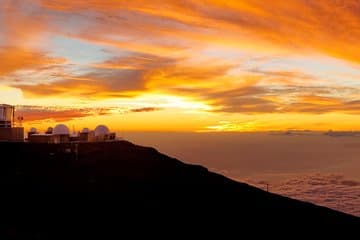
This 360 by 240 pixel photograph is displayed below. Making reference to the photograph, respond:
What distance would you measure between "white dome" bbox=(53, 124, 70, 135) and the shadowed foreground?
6066mm

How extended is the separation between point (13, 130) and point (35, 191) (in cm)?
2265

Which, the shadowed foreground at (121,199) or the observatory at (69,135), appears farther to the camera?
the observatory at (69,135)

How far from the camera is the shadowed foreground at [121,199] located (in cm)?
2355

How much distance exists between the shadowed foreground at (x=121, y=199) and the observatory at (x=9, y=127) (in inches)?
219

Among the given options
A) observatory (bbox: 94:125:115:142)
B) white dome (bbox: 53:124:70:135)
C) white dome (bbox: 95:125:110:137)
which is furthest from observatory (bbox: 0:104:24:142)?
white dome (bbox: 95:125:110:137)

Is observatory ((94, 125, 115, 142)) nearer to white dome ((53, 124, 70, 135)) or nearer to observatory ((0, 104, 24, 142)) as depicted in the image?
white dome ((53, 124, 70, 135))

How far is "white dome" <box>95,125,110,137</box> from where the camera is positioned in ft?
178

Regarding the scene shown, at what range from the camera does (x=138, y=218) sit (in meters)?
25.5

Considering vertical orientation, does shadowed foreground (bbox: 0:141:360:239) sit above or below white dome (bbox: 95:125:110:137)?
below

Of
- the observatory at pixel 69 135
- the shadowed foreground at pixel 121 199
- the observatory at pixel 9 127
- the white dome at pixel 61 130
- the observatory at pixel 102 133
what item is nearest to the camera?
the shadowed foreground at pixel 121 199

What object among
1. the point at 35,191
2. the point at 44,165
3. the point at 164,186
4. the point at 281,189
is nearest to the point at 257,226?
the point at 164,186

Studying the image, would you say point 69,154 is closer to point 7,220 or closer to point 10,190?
point 10,190

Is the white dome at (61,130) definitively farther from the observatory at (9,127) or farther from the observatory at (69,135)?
the observatory at (9,127)

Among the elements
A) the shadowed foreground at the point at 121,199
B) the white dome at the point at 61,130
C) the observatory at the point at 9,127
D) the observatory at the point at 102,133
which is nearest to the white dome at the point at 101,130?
the observatory at the point at 102,133
